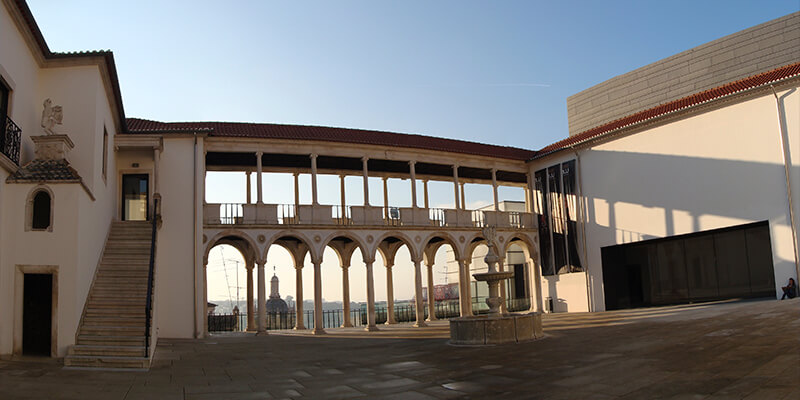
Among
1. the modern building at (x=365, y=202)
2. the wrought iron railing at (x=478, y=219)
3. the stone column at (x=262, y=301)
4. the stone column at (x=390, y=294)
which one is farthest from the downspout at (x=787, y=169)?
the stone column at (x=262, y=301)

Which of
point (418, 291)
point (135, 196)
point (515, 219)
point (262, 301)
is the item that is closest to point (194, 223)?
point (135, 196)

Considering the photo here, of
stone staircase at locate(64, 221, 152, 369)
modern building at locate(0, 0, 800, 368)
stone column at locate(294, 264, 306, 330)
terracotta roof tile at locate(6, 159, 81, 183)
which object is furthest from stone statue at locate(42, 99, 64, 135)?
stone column at locate(294, 264, 306, 330)

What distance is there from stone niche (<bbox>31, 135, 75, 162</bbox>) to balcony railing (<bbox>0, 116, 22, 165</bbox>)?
16.0 inches

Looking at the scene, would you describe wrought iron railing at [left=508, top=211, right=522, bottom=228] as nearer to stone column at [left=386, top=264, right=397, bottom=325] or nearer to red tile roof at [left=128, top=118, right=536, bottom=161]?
red tile roof at [left=128, top=118, right=536, bottom=161]

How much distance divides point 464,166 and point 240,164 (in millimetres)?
10937

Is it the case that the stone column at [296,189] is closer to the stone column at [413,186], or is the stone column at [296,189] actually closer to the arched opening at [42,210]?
the stone column at [413,186]

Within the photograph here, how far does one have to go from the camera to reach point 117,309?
14828mm

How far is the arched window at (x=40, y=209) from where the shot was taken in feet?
44.4

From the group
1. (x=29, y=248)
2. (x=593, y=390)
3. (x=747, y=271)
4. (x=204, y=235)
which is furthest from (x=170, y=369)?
(x=747, y=271)

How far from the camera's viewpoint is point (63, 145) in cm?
1452

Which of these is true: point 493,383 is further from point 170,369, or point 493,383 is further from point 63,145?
point 63,145

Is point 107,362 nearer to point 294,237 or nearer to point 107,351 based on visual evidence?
point 107,351

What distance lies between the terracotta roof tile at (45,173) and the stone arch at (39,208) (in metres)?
0.24

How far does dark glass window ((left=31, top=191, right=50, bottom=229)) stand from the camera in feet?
45.3
